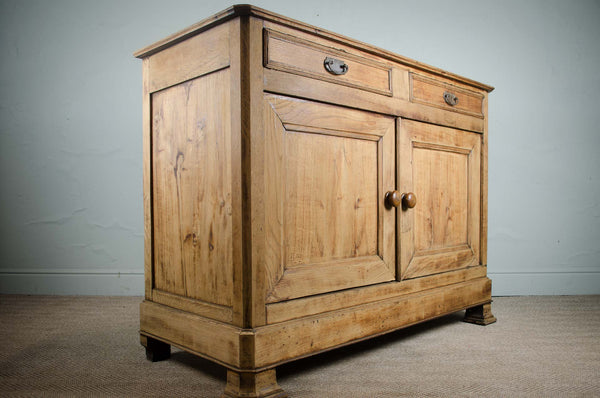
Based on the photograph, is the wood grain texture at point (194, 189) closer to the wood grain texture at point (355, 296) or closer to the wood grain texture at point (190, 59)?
the wood grain texture at point (190, 59)

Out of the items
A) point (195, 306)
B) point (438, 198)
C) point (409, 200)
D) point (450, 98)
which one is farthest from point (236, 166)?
point (450, 98)

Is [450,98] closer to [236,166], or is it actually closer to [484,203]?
[484,203]

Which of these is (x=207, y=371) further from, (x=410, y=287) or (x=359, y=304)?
(x=410, y=287)

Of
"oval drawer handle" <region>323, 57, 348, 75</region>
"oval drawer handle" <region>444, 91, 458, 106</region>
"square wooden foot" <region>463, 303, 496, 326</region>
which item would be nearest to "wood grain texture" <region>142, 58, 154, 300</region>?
"oval drawer handle" <region>323, 57, 348, 75</region>

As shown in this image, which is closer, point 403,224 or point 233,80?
point 233,80

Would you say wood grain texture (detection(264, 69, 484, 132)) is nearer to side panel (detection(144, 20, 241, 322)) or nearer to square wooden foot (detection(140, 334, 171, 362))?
side panel (detection(144, 20, 241, 322))

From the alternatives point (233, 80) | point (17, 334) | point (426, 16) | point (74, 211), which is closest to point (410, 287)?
point (233, 80)

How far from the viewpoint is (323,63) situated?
130cm

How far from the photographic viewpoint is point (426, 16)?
8.14 ft

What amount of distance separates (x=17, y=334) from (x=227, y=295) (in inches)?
41.1

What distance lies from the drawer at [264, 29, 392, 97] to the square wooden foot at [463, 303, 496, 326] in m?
0.96

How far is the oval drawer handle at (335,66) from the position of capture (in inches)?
51.3

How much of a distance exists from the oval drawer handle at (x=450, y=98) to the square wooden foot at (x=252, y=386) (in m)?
1.16

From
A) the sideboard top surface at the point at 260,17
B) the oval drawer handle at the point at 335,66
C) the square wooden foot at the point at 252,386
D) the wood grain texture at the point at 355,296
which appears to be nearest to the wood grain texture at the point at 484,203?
the wood grain texture at the point at 355,296
